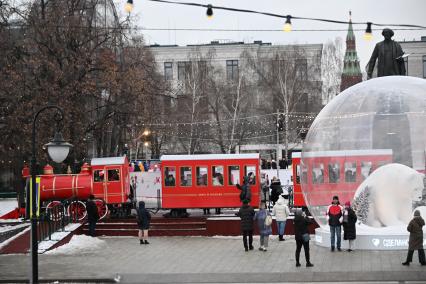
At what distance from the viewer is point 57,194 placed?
33.1 meters

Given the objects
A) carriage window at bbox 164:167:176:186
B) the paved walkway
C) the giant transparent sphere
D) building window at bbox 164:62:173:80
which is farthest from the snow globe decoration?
building window at bbox 164:62:173:80

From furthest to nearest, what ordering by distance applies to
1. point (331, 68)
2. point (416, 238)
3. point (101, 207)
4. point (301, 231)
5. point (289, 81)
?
1. point (331, 68)
2. point (289, 81)
3. point (101, 207)
4. point (301, 231)
5. point (416, 238)

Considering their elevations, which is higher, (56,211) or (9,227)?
(56,211)

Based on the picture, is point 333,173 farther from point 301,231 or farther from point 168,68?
point 168,68

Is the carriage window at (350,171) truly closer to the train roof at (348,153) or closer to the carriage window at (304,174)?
the train roof at (348,153)

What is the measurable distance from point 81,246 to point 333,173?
8.75 m

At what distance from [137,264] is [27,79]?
1615 cm

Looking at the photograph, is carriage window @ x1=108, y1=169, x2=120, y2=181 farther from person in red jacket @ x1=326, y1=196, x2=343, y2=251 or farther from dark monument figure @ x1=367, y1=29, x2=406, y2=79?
person in red jacket @ x1=326, y1=196, x2=343, y2=251

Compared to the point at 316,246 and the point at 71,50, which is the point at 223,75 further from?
the point at 316,246

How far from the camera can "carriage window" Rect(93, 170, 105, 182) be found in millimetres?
33312

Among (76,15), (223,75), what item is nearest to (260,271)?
(76,15)

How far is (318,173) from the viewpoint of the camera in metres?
23.9

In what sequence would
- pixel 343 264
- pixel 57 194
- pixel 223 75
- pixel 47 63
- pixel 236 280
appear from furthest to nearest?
pixel 223 75
pixel 47 63
pixel 57 194
pixel 343 264
pixel 236 280

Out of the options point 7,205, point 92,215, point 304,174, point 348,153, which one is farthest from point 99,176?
point 348,153
